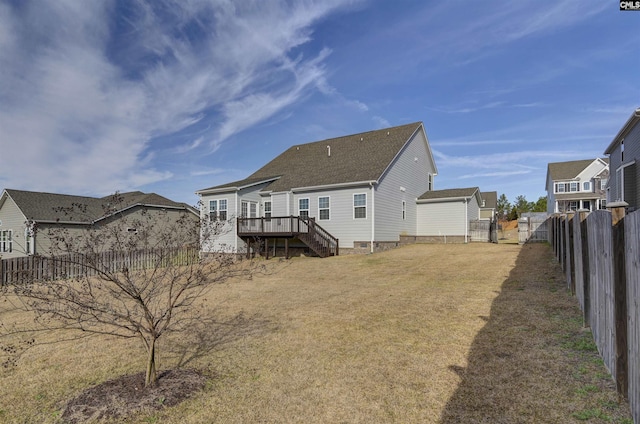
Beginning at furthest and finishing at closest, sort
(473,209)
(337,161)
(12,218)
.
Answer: (12,218), (473,209), (337,161)

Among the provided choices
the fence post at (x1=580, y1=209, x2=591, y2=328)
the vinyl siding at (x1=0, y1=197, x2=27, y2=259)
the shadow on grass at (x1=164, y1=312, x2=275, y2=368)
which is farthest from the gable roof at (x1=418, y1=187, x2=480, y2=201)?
the vinyl siding at (x1=0, y1=197, x2=27, y2=259)

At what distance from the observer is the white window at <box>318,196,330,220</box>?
18797 millimetres

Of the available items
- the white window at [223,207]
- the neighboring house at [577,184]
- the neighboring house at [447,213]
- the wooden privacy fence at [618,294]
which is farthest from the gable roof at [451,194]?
the neighboring house at [577,184]

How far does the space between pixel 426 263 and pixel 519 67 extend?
9.22 metres

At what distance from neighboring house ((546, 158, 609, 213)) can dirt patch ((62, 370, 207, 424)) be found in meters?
44.8

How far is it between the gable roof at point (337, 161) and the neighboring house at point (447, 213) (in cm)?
467

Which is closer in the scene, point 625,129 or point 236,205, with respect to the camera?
point 625,129

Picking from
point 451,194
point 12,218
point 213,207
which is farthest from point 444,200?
point 12,218

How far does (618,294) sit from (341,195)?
1573 cm

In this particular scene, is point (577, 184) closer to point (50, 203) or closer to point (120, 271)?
point (120, 271)

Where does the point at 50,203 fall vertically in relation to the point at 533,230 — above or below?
above

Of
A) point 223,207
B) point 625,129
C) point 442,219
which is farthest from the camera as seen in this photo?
point 442,219

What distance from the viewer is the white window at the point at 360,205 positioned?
57.6ft

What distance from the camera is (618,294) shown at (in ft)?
9.00
